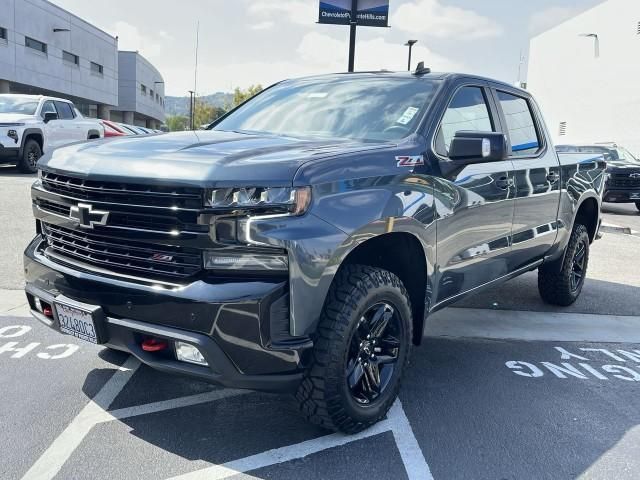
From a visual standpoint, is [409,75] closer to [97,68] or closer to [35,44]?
[35,44]

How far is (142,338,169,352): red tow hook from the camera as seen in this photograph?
8.90 feet

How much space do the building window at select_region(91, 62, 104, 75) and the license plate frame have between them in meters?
50.7

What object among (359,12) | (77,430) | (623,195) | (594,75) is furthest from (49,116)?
(594,75)

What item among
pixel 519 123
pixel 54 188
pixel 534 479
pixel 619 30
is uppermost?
pixel 619 30

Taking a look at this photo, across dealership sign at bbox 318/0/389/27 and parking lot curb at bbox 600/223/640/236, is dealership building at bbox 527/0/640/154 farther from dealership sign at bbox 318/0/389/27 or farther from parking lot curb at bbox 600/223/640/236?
parking lot curb at bbox 600/223/640/236

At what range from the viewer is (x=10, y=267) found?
20.4 ft

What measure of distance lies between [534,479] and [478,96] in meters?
2.54

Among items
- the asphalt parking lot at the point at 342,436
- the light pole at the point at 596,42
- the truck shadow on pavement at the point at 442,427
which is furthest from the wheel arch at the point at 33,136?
the light pole at the point at 596,42

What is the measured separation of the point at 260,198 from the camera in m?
2.59

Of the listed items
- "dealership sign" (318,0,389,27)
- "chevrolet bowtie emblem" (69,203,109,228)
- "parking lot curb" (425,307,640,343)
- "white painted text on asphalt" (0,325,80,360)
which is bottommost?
"white painted text on asphalt" (0,325,80,360)

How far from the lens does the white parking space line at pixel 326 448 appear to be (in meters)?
2.76

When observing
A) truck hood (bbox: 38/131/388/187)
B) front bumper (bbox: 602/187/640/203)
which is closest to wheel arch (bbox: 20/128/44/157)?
truck hood (bbox: 38/131/388/187)

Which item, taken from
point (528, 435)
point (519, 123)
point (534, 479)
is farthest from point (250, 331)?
point (519, 123)

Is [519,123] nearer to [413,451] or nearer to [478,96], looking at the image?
[478,96]
